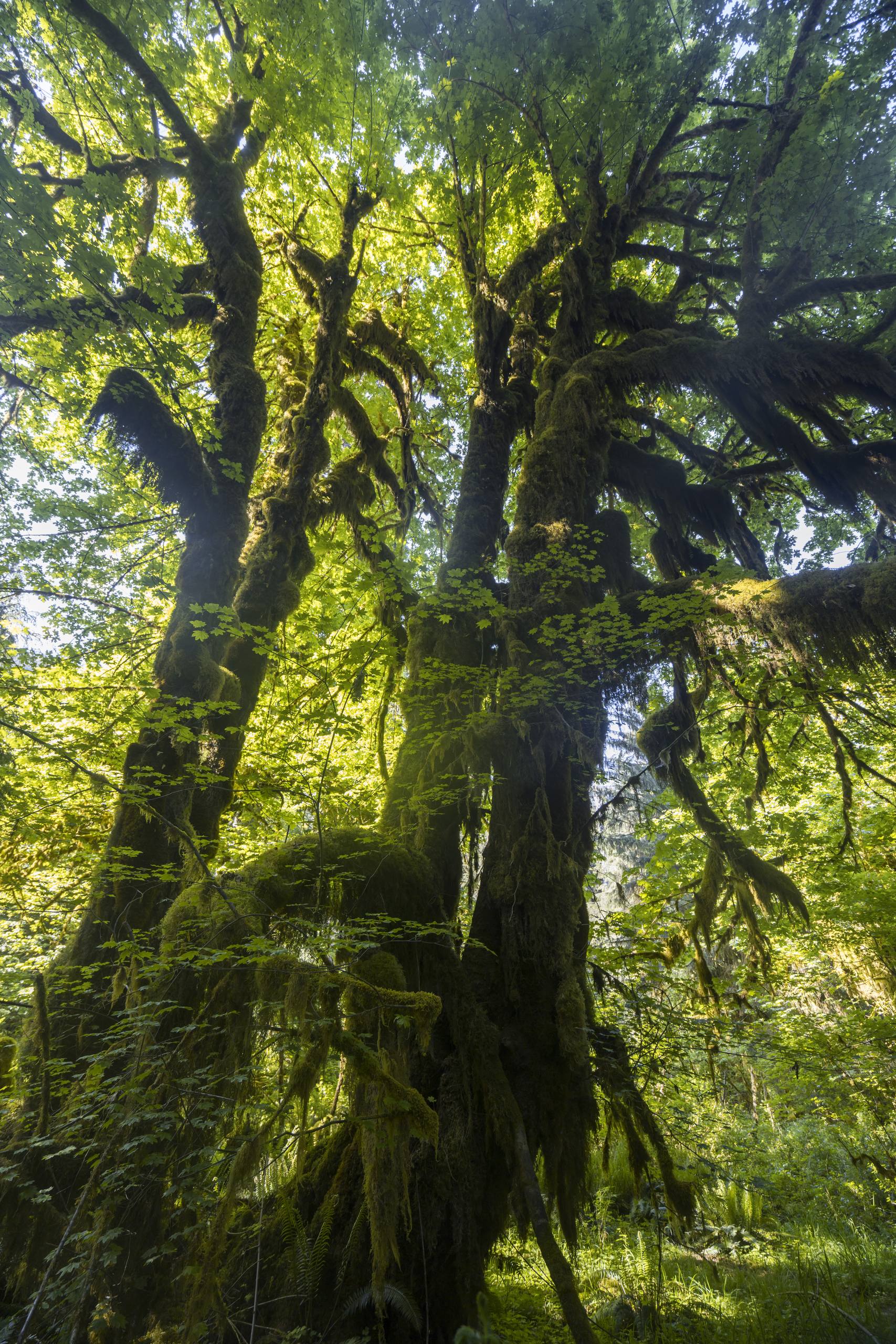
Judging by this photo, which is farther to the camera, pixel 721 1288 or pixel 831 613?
pixel 721 1288

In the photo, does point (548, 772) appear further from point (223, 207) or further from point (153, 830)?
point (223, 207)

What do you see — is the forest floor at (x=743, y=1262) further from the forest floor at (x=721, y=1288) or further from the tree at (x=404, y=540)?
the tree at (x=404, y=540)

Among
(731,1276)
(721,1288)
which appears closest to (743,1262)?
(731,1276)

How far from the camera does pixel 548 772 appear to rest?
501 centimetres

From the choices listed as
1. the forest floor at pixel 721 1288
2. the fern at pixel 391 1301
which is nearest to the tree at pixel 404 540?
the fern at pixel 391 1301

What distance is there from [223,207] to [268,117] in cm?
195

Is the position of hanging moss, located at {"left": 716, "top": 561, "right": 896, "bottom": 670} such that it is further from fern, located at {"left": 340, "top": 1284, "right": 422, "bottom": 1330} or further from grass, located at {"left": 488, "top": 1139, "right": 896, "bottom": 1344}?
fern, located at {"left": 340, "top": 1284, "right": 422, "bottom": 1330}

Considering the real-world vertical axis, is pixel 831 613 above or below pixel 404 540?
below

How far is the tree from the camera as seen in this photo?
2.87 m

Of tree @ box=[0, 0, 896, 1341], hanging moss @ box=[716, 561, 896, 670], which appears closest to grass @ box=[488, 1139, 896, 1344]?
tree @ box=[0, 0, 896, 1341]

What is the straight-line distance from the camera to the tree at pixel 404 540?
9.41ft

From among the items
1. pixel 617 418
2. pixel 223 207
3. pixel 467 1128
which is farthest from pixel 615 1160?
pixel 223 207

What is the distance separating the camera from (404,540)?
381 inches

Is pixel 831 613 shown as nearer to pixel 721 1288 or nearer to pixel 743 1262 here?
pixel 721 1288
